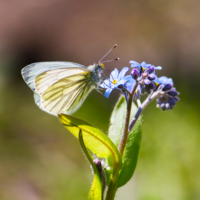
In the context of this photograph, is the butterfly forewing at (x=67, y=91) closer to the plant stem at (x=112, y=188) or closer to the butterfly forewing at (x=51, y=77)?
the butterfly forewing at (x=51, y=77)

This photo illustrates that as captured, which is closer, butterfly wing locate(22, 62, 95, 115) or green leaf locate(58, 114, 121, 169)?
green leaf locate(58, 114, 121, 169)

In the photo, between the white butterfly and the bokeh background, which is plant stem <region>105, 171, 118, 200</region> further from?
the bokeh background

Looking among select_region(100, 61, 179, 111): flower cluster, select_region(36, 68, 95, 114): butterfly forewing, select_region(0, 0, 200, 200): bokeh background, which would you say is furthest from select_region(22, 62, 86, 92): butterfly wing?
select_region(0, 0, 200, 200): bokeh background

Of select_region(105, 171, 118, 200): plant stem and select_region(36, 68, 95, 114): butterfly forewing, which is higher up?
select_region(36, 68, 95, 114): butterfly forewing

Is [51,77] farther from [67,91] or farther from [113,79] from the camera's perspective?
[113,79]

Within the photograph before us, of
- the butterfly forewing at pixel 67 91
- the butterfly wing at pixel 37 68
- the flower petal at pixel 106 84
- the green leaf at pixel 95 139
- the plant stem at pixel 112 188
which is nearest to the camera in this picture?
the green leaf at pixel 95 139

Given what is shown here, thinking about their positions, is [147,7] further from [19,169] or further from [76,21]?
[19,169]

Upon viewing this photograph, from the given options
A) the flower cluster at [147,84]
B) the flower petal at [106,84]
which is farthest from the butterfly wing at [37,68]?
the flower cluster at [147,84]
